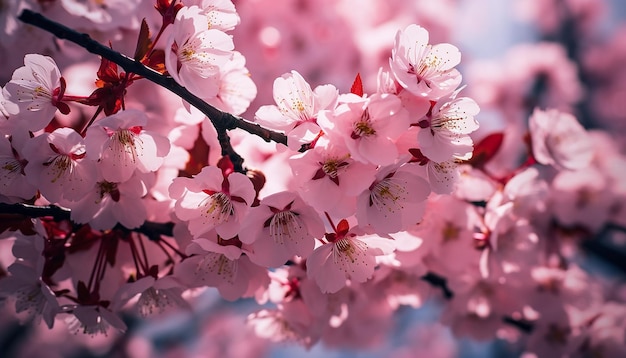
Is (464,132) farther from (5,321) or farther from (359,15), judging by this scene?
(5,321)

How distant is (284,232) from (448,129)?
378 millimetres

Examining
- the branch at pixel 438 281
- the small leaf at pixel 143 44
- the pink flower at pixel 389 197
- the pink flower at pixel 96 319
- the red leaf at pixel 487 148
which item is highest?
the small leaf at pixel 143 44

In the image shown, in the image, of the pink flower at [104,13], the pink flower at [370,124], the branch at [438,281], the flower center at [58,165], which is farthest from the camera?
the branch at [438,281]

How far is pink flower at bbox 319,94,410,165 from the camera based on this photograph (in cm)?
84

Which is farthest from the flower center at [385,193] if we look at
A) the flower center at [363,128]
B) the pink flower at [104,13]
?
the pink flower at [104,13]

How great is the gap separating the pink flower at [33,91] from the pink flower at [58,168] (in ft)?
0.16

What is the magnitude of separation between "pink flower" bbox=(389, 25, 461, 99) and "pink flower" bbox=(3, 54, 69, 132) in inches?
26.4

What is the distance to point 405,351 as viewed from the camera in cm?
473

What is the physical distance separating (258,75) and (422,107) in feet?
4.99

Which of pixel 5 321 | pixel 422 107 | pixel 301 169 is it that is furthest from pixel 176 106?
pixel 5 321

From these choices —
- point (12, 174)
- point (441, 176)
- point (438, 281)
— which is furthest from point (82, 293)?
point (438, 281)

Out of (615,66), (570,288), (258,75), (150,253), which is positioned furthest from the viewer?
(615,66)

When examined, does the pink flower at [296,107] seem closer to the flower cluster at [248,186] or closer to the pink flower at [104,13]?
the flower cluster at [248,186]

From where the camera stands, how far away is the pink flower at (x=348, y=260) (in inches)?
38.5
